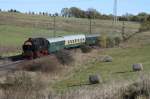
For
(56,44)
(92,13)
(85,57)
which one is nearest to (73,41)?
(56,44)

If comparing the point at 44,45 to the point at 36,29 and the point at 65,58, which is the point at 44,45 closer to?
the point at 65,58

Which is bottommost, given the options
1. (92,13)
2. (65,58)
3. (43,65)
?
(92,13)

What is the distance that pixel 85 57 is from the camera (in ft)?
168

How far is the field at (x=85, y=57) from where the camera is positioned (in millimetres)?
26172

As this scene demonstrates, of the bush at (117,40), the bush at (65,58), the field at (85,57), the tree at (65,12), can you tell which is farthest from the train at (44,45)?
the tree at (65,12)

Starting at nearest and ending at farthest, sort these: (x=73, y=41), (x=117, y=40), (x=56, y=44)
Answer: (x=56, y=44) → (x=73, y=41) → (x=117, y=40)

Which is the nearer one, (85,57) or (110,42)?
(85,57)

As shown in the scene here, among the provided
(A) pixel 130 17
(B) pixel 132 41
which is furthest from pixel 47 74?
(A) pixel 130 17

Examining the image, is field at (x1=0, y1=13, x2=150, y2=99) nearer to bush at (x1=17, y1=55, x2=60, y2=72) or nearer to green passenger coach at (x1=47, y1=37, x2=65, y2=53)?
bush at (x1=17, y1=55, x2=60, y2=72)

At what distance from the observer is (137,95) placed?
556 inches

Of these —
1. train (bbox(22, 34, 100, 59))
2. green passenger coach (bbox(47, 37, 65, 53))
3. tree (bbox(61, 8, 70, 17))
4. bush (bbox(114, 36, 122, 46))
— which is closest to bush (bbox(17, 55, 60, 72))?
train (bbox(22, 34, 100, 59))

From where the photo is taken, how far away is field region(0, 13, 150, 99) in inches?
1030

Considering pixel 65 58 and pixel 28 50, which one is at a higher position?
Answer: pixel 65 58

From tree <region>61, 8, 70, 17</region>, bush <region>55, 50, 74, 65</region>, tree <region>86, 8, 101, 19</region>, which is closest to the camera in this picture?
bush <region>55, 50, 74, 65</region>
